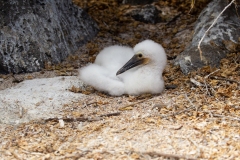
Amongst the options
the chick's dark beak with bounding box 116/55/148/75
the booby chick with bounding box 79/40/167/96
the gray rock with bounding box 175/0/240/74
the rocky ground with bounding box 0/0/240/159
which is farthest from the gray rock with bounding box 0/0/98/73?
the gray rock with bounding box 175/0/240/74

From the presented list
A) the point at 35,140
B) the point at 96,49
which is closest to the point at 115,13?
the point at 96,49

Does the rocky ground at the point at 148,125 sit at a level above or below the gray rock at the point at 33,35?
below

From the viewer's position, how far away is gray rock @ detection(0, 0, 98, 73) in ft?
17.3

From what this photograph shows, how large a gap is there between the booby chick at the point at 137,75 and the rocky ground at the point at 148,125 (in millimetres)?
95

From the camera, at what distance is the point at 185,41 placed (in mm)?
6008

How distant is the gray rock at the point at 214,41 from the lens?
4883 millimetres

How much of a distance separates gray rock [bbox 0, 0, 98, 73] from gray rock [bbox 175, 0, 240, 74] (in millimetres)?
1620

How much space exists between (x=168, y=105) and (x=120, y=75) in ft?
2.92

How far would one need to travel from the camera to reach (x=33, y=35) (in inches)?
215

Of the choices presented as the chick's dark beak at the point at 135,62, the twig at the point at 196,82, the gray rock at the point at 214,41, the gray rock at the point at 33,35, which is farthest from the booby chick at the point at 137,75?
the gray rock at the point at 33,35

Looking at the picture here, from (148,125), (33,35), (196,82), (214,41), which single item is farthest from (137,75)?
(33,35)

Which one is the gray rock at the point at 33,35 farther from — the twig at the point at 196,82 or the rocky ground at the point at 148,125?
the twig at the point at 196,82

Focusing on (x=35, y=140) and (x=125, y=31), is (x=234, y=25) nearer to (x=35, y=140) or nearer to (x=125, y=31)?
(x=125, y=31)

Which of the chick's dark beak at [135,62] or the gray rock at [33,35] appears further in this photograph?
the gray rock at [33,35]
